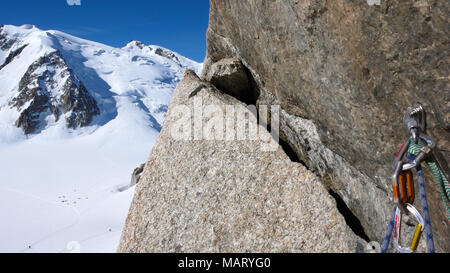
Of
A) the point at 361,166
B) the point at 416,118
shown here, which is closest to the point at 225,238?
the point at 361,166

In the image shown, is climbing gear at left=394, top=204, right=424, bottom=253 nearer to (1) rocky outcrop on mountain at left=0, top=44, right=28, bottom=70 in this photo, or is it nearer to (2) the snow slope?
(2) the snow slope

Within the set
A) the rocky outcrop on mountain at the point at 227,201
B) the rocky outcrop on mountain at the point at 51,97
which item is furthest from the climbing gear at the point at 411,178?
the rocky outcrop on mountain at the point at 51,97

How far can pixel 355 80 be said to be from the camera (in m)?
4.44

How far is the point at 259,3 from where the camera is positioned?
19.8 ft

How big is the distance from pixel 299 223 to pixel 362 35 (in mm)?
3644

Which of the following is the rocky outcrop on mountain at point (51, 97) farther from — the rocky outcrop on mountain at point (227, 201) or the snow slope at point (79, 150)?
the rocky outcrop on mountain at point (227, 201)

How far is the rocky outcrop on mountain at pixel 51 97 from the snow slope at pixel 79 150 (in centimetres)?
345

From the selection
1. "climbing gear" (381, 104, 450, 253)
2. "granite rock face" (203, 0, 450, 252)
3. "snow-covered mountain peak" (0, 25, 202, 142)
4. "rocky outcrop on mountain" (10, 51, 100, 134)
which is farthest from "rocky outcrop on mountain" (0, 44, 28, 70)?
"climbing gear" (381, 104, 450, 253)

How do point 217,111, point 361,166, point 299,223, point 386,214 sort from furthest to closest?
point 217,111
point 299,223
point 361,166
point 386,214

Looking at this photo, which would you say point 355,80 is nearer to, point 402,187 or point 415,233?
point 402,187

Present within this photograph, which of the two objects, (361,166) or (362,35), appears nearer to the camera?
(362,35)

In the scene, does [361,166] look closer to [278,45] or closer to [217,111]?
[278,45]

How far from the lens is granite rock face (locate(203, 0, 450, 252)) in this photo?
3412mm
